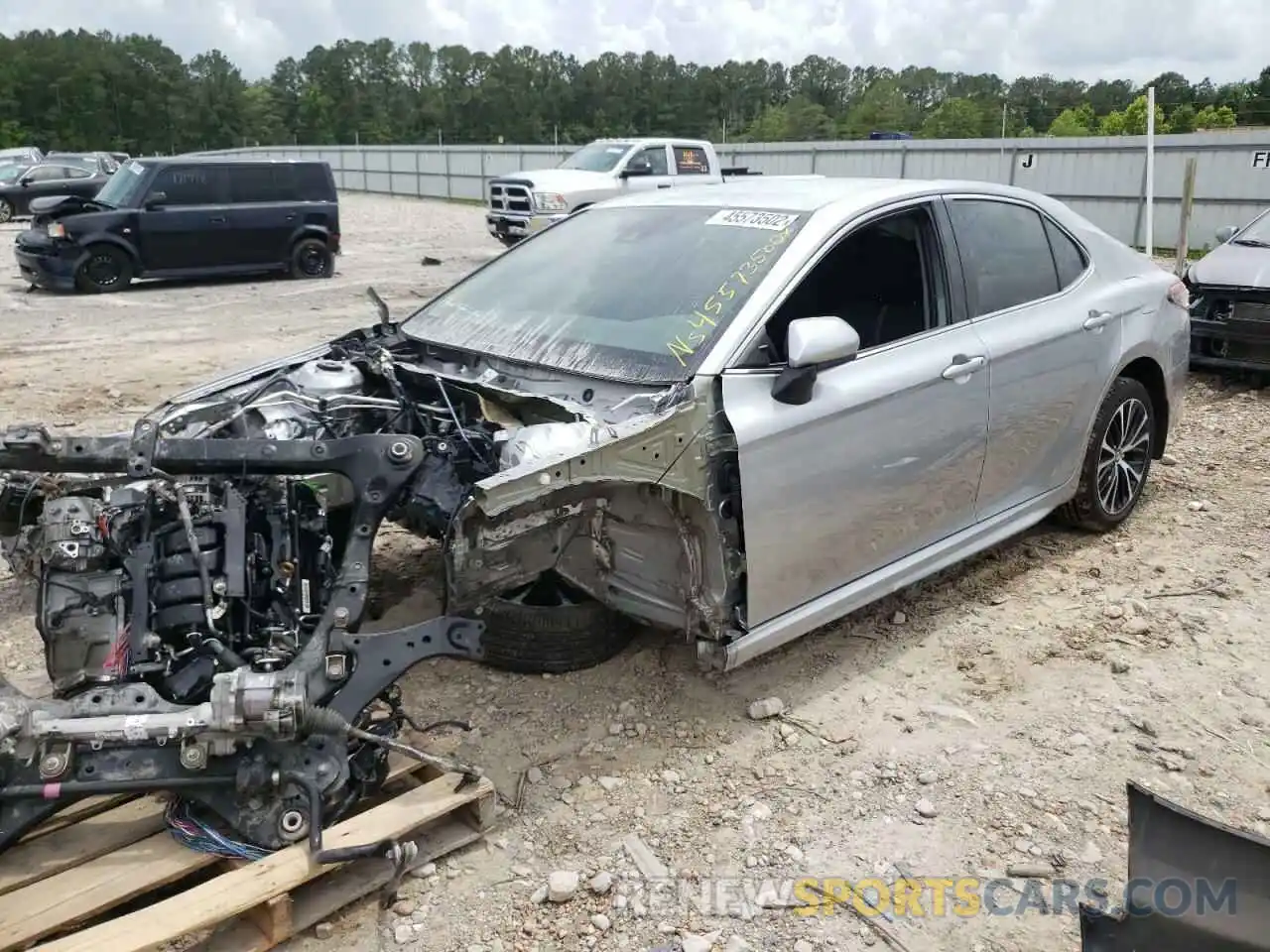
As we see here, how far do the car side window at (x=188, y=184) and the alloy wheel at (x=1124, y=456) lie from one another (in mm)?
13023

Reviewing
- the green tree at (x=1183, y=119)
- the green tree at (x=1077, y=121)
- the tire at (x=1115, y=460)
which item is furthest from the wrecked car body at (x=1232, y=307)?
the green tree at (x=1077, y=121)

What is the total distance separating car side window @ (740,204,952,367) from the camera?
3789 millimetres

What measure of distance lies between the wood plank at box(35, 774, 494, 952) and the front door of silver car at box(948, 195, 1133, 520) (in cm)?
259

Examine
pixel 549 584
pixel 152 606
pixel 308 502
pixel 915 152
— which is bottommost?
pixel 549 584

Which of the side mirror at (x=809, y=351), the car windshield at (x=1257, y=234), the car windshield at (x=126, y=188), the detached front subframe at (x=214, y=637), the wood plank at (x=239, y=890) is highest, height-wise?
the car windshield at (x=126, y=188)

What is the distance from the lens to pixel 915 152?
22.6 meters

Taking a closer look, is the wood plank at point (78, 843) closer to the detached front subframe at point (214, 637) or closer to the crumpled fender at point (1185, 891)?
the detached front subframe at point (214, 637)

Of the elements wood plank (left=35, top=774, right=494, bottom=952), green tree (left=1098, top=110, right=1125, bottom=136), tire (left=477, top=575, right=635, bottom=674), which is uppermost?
green tree (left=1098, top=110, right=1125, bottom=136)

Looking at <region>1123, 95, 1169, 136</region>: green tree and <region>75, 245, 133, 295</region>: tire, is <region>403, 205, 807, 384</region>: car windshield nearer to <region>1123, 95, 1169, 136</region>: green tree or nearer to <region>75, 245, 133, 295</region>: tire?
<region>75, 245, 133, 295</region>: tire

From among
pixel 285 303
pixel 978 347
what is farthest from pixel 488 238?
pixel 978 347

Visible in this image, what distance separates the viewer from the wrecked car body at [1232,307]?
804cm

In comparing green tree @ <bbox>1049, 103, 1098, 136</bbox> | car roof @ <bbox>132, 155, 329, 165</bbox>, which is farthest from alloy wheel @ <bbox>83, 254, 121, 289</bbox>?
green tree @ <bbox>1049, 103, 1098, 136</bbox>

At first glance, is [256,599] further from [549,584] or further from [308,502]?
[549,584]

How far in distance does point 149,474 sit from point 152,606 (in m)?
0.37
